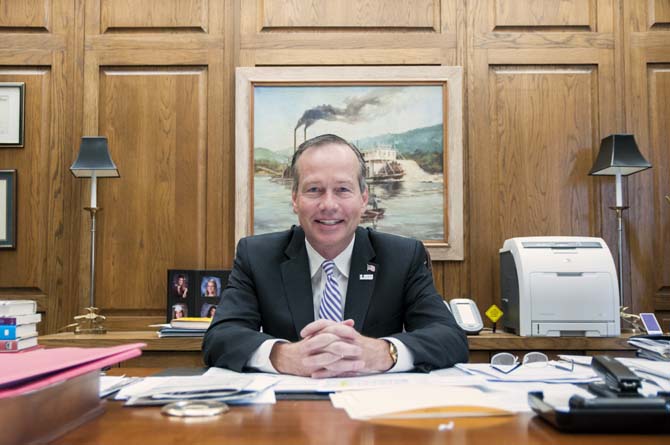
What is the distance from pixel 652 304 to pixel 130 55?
2.97m

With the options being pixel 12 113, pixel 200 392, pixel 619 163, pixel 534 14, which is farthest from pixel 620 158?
pixel 12 113

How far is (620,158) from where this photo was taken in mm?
2980

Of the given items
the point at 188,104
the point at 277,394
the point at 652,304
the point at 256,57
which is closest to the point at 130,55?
the point at 188,104

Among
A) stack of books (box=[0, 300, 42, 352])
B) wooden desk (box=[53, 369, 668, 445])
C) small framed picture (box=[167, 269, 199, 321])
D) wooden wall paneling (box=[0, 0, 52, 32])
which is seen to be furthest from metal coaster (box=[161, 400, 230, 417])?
wooden wall paneling (box=[0, 0, 52, 32])

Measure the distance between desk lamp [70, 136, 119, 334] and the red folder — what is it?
6.67 ft

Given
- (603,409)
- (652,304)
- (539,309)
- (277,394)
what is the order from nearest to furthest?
(603,409) → (277,394) → (539,309) → (652,304)

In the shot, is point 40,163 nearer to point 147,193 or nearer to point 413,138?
point 147,193

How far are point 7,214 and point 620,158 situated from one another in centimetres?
308

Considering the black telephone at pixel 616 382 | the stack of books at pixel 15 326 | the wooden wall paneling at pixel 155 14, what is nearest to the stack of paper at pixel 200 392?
A: the black telephone at pixel 616 382

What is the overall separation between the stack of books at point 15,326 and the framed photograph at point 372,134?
3.96ft

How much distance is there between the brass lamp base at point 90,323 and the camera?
2.96 meters

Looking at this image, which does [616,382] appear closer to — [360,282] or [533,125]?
[360,282]

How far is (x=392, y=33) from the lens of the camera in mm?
3260

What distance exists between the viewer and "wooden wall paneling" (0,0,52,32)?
327 cm
